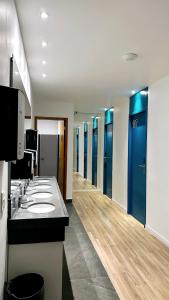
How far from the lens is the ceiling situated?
1.88 meters

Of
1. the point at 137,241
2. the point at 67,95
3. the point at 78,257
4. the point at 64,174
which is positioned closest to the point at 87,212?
the point at 64,174

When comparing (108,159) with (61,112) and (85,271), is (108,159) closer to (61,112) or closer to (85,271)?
(61,112)

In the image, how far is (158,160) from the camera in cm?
365

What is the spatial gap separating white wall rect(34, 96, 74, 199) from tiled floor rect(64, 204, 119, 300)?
2160 mm

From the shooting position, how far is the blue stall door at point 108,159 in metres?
6.25

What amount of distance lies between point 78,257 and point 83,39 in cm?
256

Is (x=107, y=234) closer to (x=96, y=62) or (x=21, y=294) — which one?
(x=21, y=294)

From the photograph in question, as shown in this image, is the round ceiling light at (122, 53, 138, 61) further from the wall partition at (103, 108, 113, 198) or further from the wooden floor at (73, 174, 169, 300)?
the wall partition at (103, 108, 113, 198)

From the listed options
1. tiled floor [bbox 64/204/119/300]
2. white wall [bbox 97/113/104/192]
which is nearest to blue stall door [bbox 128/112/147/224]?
tiled floor [bbox 64/204/119/300]

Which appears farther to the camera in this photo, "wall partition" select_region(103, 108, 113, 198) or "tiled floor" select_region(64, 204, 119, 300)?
"wall partition" select_region(103, 108, 113, 198)

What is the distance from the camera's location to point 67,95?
5051 millimetres

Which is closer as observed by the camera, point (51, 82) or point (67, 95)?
point (51, 82)

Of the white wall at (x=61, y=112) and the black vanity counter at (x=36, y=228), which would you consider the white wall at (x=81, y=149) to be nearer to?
the white wall at (x=61, y=112)

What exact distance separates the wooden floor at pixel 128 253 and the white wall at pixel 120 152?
0.45 m
